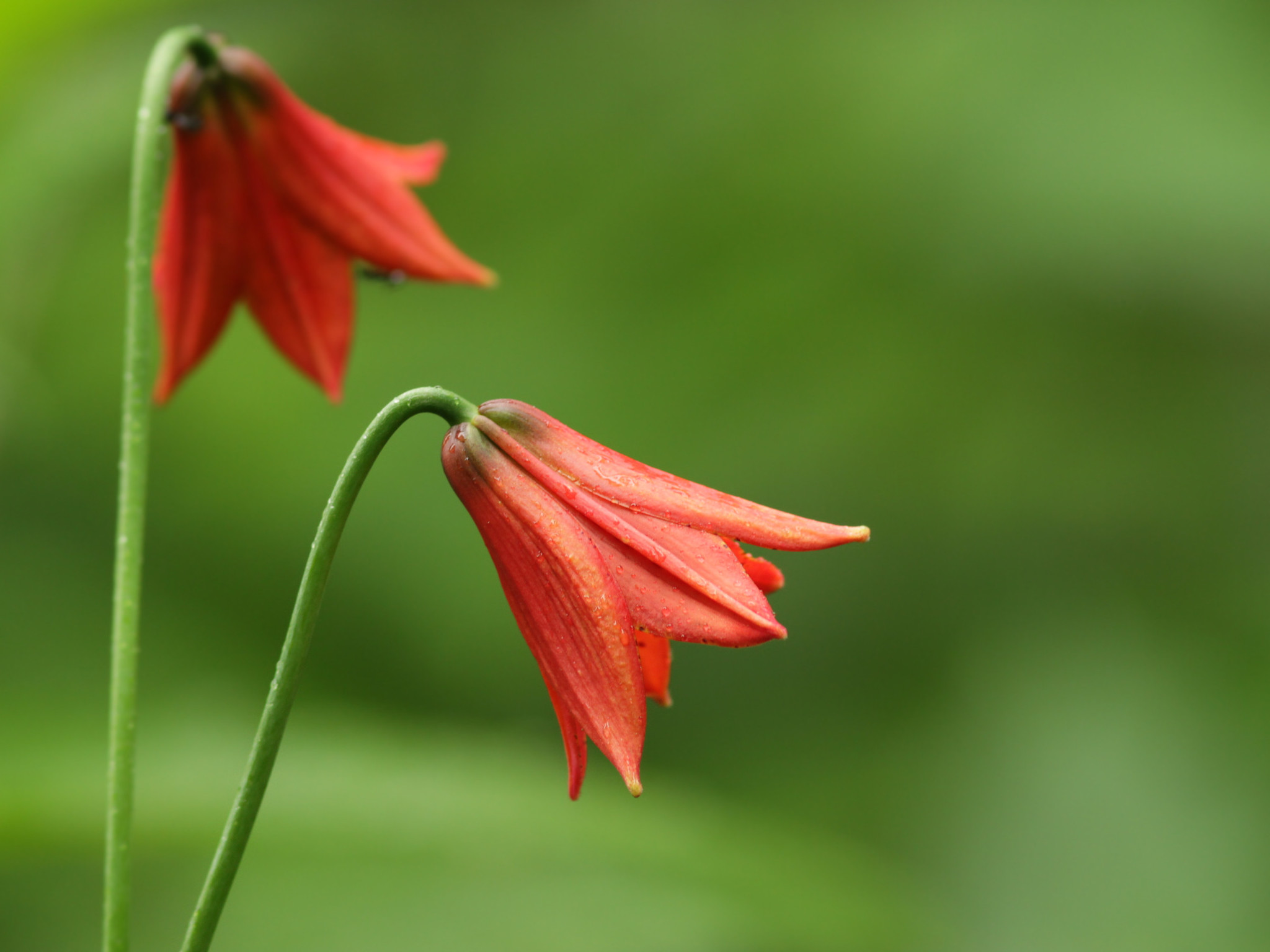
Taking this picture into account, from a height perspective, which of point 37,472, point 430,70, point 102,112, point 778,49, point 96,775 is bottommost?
point 96,775

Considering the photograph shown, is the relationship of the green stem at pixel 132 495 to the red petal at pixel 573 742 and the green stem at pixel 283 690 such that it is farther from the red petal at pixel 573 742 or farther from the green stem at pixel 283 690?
the red petal at pixel 573 742

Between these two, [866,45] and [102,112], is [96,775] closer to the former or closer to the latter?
[102,112]

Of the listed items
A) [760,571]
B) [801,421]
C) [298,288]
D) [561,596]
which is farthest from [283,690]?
[801,421]

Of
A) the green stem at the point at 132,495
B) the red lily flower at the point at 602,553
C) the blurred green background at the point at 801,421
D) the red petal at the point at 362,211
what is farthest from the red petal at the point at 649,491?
the blurred green background at the point at 801,421

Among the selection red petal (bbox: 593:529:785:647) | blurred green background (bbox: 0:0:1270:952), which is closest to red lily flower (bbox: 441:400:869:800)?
red petal (bbox: 593:529:785:647)

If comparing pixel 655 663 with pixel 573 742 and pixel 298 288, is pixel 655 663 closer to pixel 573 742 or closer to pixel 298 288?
pixel 573 742

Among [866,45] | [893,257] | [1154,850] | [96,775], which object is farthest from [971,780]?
[866,45]
